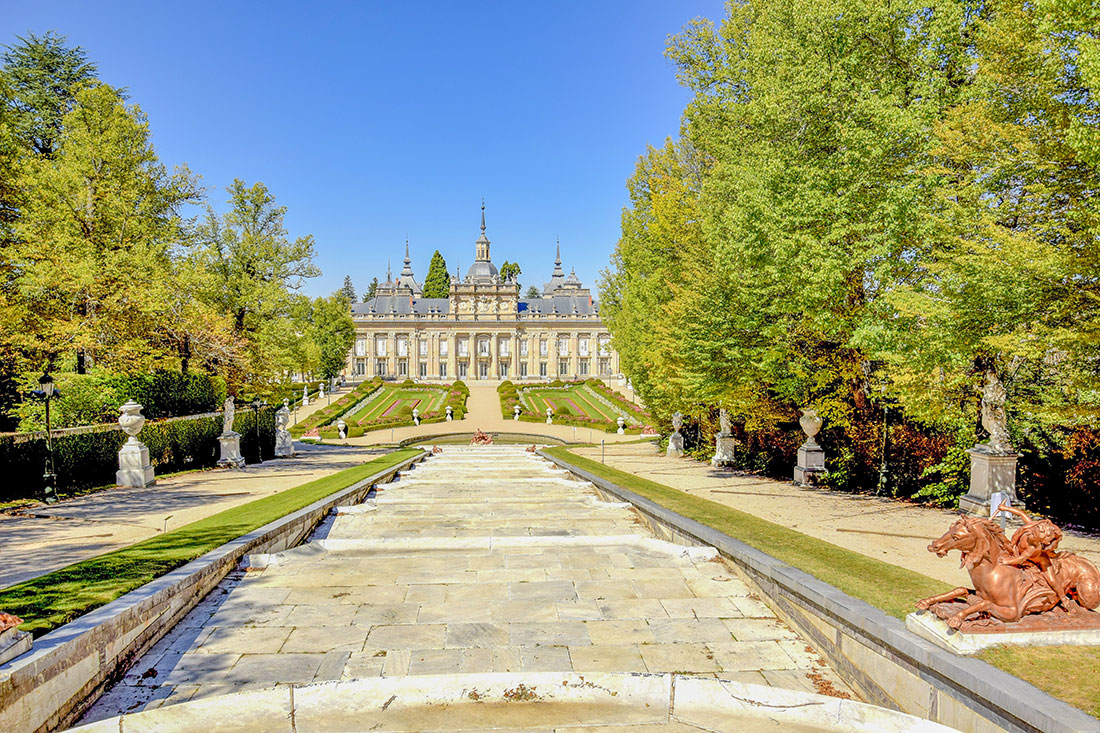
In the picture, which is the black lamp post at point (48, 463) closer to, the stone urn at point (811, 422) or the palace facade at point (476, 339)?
the stone urn at point (811, 422)

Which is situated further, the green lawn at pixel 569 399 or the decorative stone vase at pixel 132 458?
the green lawn at pixel 569 399

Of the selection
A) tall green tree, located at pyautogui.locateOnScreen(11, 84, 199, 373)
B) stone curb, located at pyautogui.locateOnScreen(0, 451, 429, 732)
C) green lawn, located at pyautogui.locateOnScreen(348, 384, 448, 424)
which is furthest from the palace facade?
stone curb, located at pyautogui.locateOnScreen(0, 451, 429, 732)

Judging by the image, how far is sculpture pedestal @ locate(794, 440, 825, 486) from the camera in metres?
15.4

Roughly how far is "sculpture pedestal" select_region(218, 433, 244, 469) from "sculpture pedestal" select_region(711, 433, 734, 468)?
1677 cm

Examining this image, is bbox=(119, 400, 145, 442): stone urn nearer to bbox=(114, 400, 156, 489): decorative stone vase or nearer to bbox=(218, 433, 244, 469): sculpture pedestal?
bbox=(114, 400, 156, 489): decorative stone vase

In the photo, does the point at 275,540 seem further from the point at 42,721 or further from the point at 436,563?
the point at 42,721

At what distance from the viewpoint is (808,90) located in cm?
1184

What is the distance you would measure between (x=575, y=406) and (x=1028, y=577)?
52.2m

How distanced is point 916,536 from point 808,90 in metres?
8.57

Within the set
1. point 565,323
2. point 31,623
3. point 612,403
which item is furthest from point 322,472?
point 565,323

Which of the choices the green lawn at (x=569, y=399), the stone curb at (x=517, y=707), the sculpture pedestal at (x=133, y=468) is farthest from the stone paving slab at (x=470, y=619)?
the green lawn at (x=569, y=399)

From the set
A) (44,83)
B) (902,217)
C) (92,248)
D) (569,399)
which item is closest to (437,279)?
(569,399)

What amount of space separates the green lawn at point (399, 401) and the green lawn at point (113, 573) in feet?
123

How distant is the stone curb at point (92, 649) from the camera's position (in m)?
3.96
